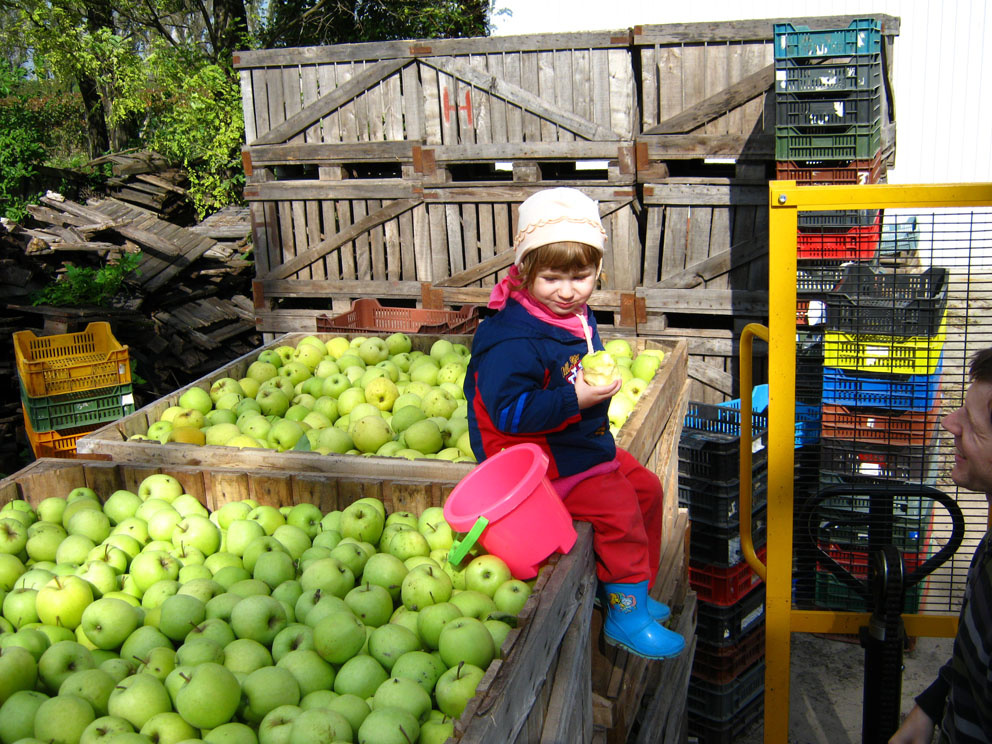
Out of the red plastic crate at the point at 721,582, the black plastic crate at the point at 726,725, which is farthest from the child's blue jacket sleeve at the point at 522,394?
the black plastic crate at the point at 726,725

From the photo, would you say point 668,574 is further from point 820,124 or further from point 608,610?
point 820,124

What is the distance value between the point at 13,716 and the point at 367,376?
269 cm

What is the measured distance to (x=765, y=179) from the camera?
265 inches

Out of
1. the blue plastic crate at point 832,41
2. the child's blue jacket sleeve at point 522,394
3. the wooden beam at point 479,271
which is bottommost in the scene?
the wooden beam at point 479,271

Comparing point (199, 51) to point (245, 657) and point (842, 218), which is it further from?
point (245, 657)

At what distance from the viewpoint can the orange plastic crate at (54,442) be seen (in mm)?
4938

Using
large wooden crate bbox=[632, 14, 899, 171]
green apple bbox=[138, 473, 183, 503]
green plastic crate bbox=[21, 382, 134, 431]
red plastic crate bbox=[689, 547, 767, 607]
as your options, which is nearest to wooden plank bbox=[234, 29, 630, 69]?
large wooden crate bbox=[632, 14, 899, 171]

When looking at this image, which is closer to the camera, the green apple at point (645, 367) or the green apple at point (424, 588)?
the green apple at point (424, 588)

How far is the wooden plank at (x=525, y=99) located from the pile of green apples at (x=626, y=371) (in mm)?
2681

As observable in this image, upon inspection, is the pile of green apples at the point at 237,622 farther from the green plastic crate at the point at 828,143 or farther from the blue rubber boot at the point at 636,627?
the green plastic crate at the point at 828,143

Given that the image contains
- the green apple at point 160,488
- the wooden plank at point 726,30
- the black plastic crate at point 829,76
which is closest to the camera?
the green apple at point 160,488

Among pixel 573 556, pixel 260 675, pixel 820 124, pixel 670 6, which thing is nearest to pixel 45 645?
pixel 260 675

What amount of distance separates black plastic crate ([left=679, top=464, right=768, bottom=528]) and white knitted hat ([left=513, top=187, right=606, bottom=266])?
6.07 ft

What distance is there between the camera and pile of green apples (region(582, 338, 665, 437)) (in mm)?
2505
